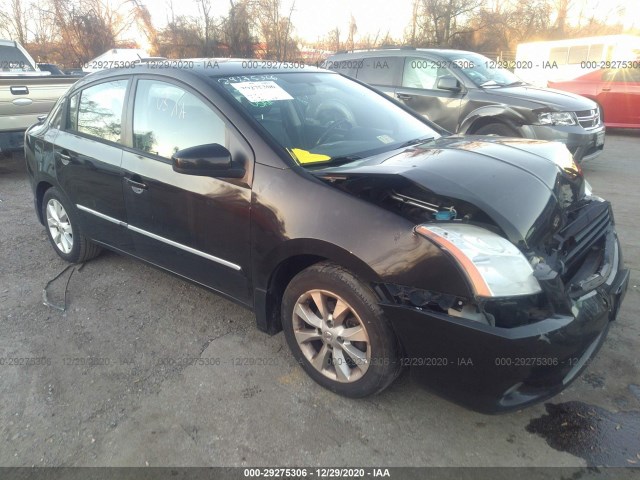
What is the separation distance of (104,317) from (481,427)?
8.43 feet

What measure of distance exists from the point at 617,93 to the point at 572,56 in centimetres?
299

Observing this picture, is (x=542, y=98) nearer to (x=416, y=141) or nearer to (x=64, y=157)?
(x=416, y=141)

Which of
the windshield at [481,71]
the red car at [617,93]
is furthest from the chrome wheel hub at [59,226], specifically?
the red car at [617,93]

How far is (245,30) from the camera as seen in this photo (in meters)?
22.1

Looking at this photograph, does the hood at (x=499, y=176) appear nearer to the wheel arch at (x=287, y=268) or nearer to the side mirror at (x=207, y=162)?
the wheel arch at (x=287, y=268)

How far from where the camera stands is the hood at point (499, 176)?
7.02ft

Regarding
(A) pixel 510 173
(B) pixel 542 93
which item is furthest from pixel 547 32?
(A) pixel 510 173

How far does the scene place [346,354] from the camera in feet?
7.96

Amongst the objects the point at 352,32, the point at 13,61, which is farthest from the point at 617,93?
the point at 352,32

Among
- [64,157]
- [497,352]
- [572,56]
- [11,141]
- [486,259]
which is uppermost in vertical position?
[572,56]

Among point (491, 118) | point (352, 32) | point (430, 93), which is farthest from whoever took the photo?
point (352, 32)

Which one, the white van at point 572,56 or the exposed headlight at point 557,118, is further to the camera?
the white van at point 572,56

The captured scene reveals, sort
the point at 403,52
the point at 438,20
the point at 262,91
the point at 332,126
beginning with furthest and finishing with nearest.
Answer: the point at 438,20 → the point at 403,52 → the point at 332,126 → the point at 262,91

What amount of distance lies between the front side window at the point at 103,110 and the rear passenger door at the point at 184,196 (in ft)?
0.74
